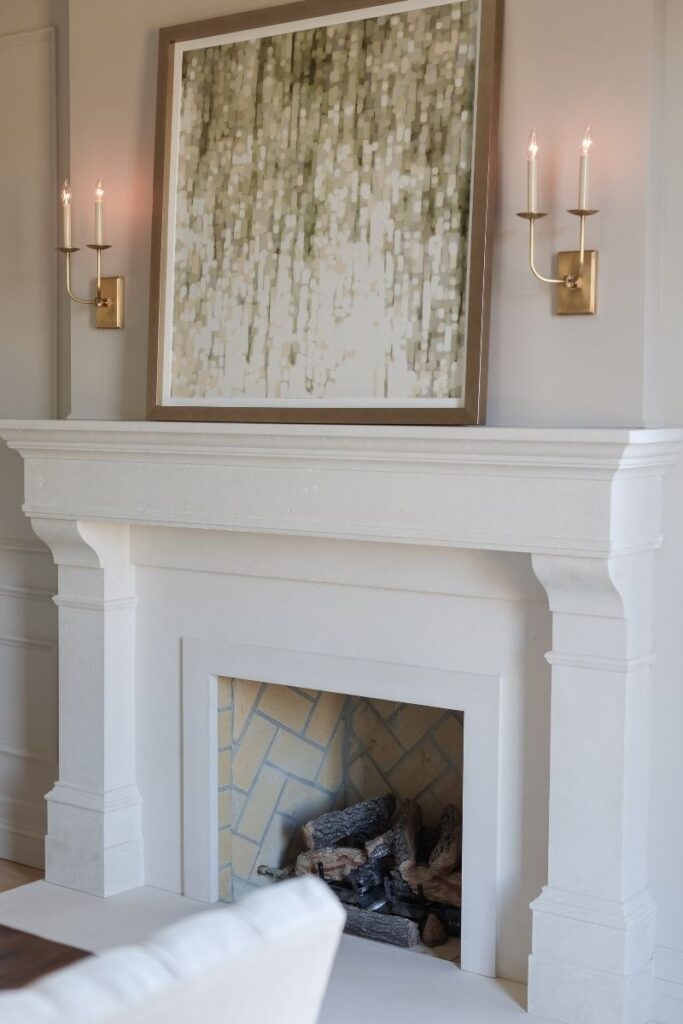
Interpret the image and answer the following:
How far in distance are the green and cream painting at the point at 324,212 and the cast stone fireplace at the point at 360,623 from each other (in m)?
0.22

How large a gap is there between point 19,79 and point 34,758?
213 centimetres

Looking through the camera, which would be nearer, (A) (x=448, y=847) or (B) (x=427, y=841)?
(A) (x=448, y=847)

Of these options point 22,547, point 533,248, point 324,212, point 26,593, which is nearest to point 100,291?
point 324,212

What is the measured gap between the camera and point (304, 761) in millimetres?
3855

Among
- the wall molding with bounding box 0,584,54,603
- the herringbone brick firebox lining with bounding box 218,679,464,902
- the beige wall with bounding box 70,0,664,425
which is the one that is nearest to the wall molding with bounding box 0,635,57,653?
the wall molding with bounding box 0,584,54,603

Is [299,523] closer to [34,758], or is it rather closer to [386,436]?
[386,436]

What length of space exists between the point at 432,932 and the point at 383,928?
5.1 inches

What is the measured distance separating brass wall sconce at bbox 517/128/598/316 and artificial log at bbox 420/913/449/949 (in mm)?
1628

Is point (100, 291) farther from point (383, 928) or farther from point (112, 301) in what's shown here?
point (383, 928)

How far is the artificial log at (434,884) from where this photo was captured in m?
3.47

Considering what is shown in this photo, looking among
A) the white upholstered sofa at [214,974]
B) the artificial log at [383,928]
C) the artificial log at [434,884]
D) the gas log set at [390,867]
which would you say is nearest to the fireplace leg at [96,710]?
the gas log set at [390,867]

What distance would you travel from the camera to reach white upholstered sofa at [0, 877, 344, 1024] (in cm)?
96

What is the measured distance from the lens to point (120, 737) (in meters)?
3.71

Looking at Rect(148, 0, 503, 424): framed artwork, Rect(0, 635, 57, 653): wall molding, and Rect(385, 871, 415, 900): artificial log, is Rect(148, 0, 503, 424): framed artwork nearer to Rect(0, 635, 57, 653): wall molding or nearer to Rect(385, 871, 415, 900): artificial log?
Rect(0, 635, 57, 653): wall molding
